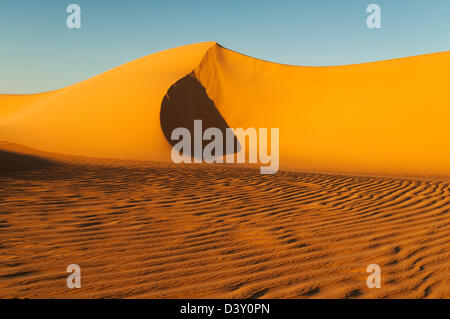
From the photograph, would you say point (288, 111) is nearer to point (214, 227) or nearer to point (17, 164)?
point (17, 164)

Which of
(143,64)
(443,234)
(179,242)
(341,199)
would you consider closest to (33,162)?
(179,242)

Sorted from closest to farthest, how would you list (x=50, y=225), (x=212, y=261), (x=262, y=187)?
(x=212, y=261)
(x=50, y=225)
(x=262, y=187)

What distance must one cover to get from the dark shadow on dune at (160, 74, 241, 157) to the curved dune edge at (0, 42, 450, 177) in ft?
1.32

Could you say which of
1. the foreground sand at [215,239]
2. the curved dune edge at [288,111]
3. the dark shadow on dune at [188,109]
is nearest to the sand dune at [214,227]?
the foreground sand at [215,239]

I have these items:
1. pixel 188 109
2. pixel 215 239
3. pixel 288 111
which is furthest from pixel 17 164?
pixel 288 111

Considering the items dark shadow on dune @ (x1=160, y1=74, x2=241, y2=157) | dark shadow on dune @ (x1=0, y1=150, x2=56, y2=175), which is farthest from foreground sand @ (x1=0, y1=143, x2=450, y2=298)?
dark shadow on dune @ (x1=160, y1=74, x2=241, y2=157)

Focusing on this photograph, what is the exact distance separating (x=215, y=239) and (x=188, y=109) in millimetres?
15280

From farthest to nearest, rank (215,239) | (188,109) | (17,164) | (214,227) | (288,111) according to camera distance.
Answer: (288,111) → (188,109) → (17,164) → (214,227) → (215,239)

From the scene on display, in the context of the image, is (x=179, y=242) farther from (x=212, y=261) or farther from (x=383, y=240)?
(x=383, y=240)

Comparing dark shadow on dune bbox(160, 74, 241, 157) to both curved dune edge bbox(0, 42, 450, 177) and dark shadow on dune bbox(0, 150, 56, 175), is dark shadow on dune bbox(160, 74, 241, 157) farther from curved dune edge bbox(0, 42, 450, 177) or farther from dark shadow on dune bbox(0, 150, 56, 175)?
dark shadow on dune bbox(0, 150, 56, 175)

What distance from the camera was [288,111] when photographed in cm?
2038

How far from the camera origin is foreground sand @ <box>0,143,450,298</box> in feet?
9.30
